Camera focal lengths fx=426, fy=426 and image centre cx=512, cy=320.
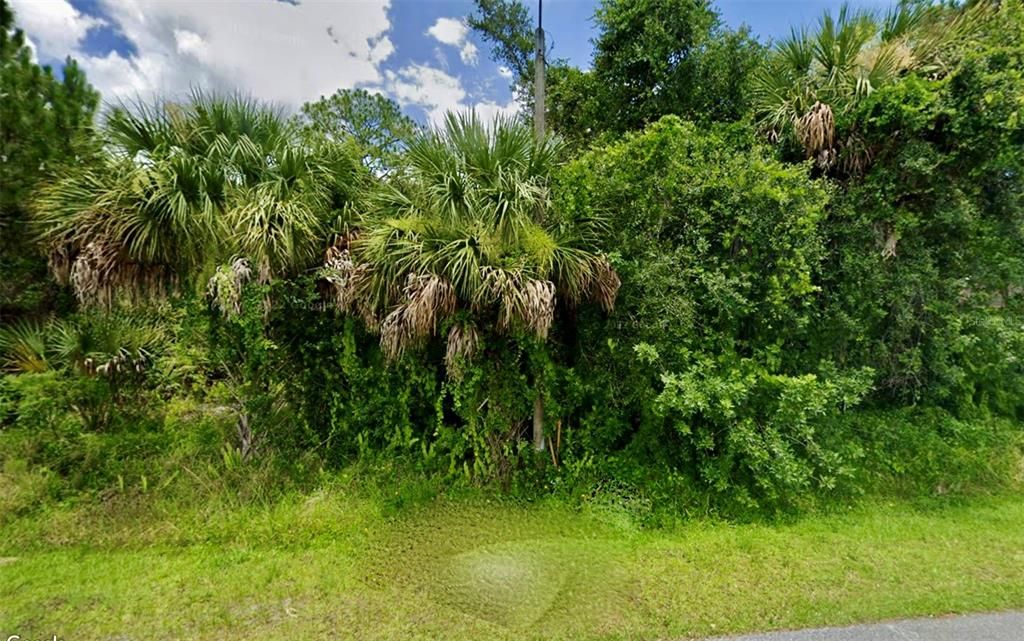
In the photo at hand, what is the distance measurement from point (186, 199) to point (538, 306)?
3386 millimetres

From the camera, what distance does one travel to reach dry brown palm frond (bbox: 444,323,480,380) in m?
3.75

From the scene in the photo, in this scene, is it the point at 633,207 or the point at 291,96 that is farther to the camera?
the point at 291,96

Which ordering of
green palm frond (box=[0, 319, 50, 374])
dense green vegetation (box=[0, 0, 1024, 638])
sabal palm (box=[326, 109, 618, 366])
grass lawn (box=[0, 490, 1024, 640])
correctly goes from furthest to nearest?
green palm frond (box=[0, 319, 50, 374]) → sabal palm (box=[326, 109, 618, 366]) → dense green vegetation (box=[0, 0, 1024, 638]) → grass lawn (box=[0, 490, 1024, 640])

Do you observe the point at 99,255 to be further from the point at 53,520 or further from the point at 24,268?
the point at 24,268

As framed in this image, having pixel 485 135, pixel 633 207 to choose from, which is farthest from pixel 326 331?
pixel 633 207

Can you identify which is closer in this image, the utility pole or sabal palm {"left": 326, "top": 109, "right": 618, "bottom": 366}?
sabal palm {"left": 326, "top": 109, "right": 618, "bottom": 366}

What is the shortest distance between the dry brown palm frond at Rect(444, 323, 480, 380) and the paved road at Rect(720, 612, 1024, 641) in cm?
262

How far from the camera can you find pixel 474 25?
10023mm

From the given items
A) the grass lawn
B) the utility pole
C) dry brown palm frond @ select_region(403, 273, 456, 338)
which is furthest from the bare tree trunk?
the utility pole

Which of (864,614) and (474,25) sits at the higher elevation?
(474,25)

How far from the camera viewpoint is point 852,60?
4.73 meters

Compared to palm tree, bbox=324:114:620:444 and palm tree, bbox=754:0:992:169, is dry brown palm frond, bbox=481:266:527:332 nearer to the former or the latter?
palm tree, bbox=324:114:620:444

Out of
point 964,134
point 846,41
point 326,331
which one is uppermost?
point 846,41

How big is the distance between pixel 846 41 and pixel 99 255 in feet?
25.6
